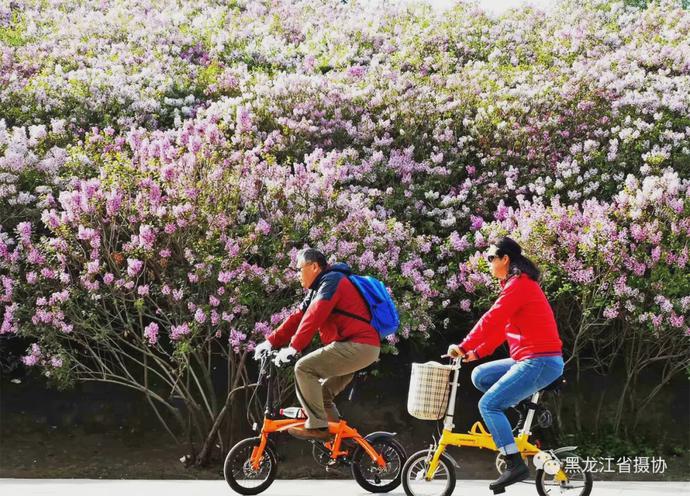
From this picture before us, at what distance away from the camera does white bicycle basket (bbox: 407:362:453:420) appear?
6.41 meters

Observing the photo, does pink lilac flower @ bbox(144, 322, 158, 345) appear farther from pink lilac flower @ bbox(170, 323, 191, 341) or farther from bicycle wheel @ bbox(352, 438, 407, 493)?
bicycle wheel @ bbox(352, 438, 407, 493)

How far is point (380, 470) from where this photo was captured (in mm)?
7207

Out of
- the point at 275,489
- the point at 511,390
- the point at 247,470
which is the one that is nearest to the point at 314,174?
the point at 275,489

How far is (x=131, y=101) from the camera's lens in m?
16.8

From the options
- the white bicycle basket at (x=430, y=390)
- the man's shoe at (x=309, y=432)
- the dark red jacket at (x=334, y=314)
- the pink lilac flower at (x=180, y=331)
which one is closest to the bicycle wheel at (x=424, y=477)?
the white bicycle basket at (x=430, y=390)

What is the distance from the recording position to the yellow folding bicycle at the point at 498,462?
6.45m

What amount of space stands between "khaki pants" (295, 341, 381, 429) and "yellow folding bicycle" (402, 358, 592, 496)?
2.14 feet

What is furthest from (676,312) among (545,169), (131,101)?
(131,101)

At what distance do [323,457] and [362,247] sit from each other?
148 inches

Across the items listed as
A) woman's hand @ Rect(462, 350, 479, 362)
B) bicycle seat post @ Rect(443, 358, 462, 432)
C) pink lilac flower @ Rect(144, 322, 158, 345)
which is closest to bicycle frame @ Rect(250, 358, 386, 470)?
bicycle seat post @ Rect(443, 358, 462, 432)

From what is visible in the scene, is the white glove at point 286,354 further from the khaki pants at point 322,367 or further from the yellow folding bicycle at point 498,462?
the yellow folding bicycle at point 498,462

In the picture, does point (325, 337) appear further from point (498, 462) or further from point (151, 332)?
point (151, 332)

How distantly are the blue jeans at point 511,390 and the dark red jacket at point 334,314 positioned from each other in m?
0.98

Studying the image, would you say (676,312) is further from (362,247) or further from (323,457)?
(323,457)
